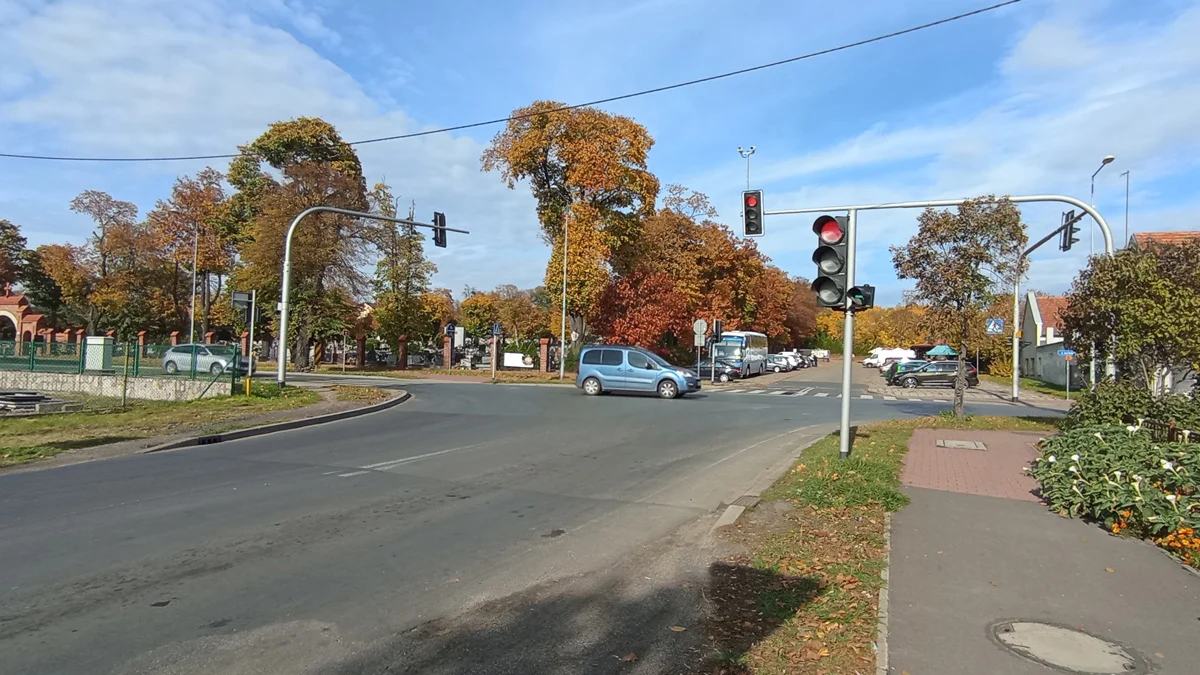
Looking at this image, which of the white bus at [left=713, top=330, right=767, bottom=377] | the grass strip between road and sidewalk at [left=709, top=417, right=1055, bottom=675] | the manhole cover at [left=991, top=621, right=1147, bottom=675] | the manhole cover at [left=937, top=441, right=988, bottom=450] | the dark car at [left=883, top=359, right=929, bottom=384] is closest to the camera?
the manhole cover at [left=991, top=621, right=1147, bottom=675]

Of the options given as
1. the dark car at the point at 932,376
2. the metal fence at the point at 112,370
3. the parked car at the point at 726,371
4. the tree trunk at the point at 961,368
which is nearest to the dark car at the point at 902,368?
the dark car at the point at 932,376

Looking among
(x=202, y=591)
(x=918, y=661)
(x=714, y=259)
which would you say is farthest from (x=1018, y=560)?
(x=714, y=259)

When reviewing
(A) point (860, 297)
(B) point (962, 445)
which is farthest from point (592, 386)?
(A) point (860, 297)

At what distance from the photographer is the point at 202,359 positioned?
25.3m

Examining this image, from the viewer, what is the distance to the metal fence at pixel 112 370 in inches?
817

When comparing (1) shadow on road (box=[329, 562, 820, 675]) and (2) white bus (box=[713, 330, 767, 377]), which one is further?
(2) white bus (box=[713, 330, 767, 377])

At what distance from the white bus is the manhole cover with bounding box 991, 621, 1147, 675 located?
35162mm

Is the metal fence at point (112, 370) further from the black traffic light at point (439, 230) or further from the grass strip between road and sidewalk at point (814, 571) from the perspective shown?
the grass strip between road and sidewalk at point (814, 571)

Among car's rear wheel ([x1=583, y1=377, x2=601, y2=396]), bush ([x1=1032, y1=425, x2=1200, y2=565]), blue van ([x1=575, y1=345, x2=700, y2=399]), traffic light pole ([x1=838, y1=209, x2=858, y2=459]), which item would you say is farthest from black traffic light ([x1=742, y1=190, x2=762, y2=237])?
car's rear wheel ([x1=583, y1=377, x2=601, y2=396])

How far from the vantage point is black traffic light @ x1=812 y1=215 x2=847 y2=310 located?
→ 31.1ft

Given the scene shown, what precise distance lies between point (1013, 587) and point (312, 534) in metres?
5.89

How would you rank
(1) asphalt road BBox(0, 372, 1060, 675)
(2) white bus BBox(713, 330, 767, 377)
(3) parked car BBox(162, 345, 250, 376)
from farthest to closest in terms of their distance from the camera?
(2) white bus BBox(713, 330, 767, 377) → (3) parked car BBox(162, 345, 250, 376) → (1) asphalt road BBox(0, 372, 1060, 675)

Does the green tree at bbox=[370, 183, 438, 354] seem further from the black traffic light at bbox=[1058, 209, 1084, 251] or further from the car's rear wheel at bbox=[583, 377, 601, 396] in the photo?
the black traffic light at bbox=[1058, 209, 1084, 251]

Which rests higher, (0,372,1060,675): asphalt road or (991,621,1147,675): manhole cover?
(991,621,1147,675): manhole cover
